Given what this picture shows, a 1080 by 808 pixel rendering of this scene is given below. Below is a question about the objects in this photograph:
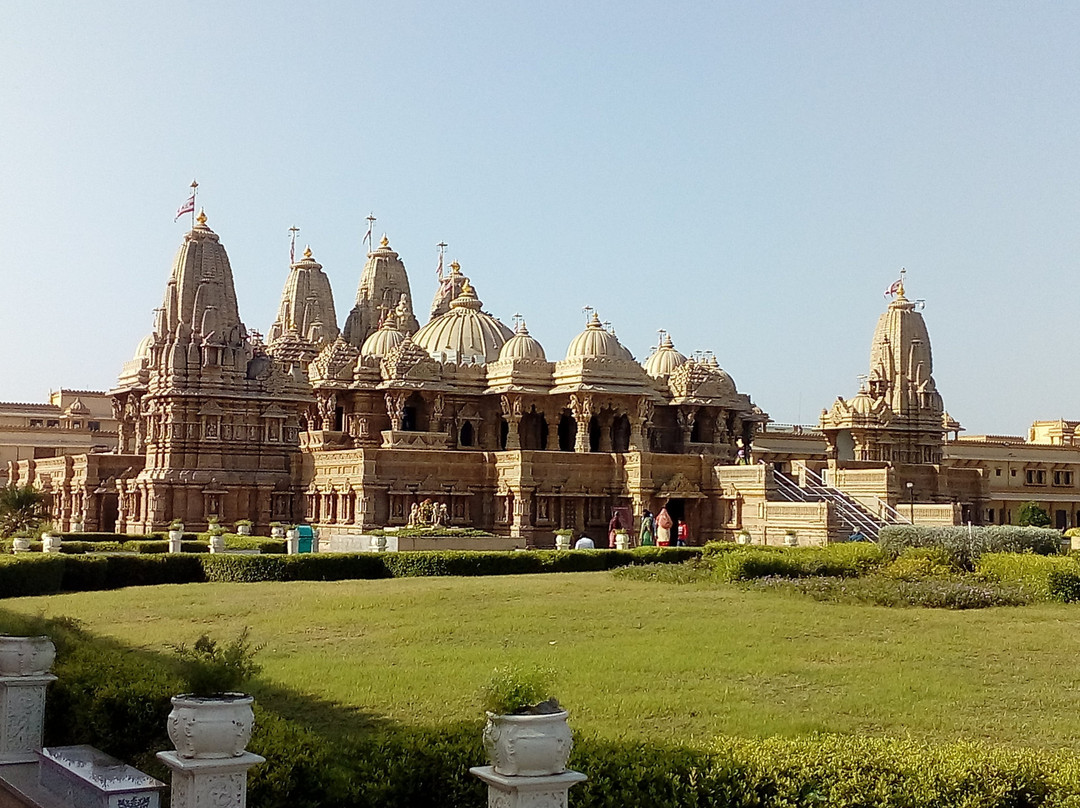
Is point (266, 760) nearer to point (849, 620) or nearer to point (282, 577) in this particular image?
point (849, 620)

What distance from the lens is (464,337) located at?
4903 cm

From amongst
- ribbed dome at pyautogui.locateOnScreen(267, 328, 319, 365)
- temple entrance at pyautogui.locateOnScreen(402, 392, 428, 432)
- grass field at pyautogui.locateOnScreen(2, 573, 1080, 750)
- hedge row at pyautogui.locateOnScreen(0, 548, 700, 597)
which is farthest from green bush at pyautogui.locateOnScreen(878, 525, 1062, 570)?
ribbed dome at pyautogui.locateOnScreen(267, 328, 319, 365)

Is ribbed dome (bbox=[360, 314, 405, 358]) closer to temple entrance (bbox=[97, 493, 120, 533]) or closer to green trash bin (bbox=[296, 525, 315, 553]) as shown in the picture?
temple entrance (bbox=[97, 493, 120, 533])

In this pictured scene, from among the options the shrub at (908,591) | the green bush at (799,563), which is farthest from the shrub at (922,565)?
the shrub at (908,591)

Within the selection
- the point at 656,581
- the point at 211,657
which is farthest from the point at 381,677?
the point at 656,581

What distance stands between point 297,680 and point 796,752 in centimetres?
557

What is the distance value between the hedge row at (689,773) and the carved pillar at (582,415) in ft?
115

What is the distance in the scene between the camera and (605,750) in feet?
23.9

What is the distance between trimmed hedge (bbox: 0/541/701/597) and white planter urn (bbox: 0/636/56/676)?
11.8 metres

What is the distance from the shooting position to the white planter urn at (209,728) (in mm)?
6574

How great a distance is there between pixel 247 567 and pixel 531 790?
1665 centimetres

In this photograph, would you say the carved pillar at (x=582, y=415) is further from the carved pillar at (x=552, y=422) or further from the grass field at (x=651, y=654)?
the grass field at (x=651, y=654)

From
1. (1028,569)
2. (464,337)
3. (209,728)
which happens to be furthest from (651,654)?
(464,337)

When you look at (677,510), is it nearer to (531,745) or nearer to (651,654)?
(651,654)
